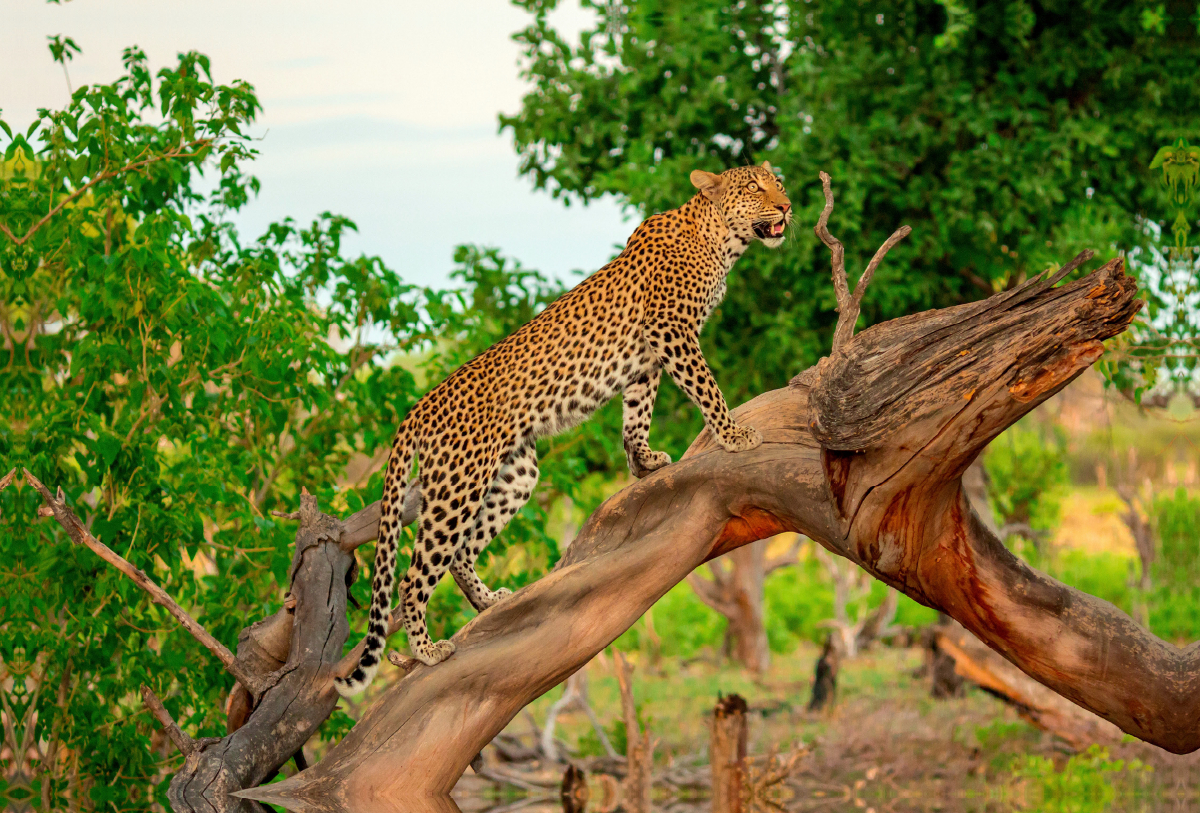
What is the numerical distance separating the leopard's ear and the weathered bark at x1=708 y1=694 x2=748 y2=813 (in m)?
4.68

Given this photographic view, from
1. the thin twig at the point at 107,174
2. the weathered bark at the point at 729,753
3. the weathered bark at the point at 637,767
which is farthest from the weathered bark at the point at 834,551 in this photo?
the weathered bark at the point at 637,767

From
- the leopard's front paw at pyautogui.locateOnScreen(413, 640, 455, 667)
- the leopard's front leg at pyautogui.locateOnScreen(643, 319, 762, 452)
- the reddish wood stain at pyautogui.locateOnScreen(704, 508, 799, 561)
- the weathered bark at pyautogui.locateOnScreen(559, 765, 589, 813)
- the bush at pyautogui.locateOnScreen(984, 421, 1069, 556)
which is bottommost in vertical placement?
the weathered bark at pyautogui.locateOnScreen(559, 765, 589, 813)

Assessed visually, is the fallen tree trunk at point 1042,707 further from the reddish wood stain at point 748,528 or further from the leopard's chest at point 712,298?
the leopard's chest at point 712,298

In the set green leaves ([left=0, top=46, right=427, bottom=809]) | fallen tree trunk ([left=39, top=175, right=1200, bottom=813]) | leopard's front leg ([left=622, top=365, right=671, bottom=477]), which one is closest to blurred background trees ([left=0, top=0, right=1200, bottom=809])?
green leaves ([left=0, top=46, right=427, bottom=809])

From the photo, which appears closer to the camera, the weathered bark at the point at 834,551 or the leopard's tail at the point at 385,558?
the weathered bark at the point at 834,551

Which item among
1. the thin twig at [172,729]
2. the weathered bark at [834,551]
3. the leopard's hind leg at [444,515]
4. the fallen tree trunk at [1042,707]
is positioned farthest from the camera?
the fallen tree trunk at [1042,707]

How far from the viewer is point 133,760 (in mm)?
6828

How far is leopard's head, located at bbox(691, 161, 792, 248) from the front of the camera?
552cm

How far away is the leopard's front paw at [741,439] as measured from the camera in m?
5.31

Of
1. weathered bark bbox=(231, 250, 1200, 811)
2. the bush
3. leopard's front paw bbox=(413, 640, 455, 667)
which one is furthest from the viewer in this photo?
the bush

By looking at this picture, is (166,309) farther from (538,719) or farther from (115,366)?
(538,719)

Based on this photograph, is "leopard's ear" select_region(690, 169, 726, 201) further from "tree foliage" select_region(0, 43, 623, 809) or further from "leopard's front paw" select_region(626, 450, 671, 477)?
"tree foliage" select_region(0, 43, 623, 809)

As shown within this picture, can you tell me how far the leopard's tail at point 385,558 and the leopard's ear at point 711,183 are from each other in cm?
172

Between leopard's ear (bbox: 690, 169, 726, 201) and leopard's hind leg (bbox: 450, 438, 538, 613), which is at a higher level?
leopard's ear (bbox: 690, 169, 726, 201)
